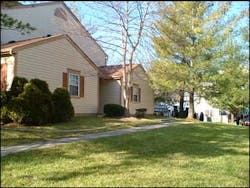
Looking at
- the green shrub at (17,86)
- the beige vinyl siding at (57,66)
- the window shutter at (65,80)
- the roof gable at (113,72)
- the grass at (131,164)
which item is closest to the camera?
the grass at (131,164)

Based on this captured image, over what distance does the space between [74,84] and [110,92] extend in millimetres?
5537

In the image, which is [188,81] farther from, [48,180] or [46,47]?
[48,180]

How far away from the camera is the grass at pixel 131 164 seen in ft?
24.2

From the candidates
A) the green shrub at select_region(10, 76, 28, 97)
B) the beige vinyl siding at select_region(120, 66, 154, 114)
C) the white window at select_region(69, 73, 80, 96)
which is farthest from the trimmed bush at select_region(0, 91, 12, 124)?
the beige vinyl siding at select_region(120, 66, 154, 114)

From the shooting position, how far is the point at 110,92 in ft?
90.2

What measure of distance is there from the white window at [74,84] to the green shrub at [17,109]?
20.5ft

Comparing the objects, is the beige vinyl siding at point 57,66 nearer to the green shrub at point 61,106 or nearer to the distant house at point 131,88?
the green shrub at point 61,106

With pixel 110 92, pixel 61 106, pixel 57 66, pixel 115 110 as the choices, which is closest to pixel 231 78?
pixel 115 110

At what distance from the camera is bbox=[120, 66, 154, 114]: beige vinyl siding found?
29000 mm

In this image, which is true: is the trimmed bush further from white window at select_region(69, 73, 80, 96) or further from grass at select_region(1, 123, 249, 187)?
white window at select_region(69, 73, 80, 96)

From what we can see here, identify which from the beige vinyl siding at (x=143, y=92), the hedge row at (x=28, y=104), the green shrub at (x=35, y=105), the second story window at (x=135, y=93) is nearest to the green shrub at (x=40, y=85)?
the hedge row at (x=28, y=104)

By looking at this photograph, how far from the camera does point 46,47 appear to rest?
1995cm

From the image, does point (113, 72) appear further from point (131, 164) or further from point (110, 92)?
point (131, 164)

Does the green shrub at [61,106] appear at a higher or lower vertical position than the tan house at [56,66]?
lower
